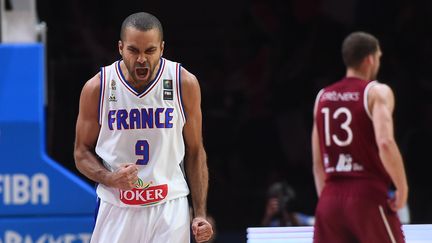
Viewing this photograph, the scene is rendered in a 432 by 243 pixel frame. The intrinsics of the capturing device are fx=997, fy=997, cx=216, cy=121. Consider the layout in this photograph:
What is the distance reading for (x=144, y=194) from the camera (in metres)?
4.66

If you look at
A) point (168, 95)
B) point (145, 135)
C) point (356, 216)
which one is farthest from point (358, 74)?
point (145, 135)

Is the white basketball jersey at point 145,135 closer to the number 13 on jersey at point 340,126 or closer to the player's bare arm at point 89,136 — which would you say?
the player's bare arm at point 89,136

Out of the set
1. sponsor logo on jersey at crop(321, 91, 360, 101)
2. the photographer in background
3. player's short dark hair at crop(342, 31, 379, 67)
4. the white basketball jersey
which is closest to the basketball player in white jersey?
the white basketball jersey

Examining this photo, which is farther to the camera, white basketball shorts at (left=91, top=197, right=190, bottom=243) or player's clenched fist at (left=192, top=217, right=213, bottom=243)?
white basketball shorts at (left=91, top=197, right=190, bottom=243)

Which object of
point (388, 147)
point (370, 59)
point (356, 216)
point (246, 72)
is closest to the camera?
point (388, 147)

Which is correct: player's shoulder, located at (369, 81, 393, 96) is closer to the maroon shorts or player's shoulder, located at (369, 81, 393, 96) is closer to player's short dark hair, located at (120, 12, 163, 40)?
the maroon shorts

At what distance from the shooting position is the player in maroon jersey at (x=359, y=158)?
18.0 ft

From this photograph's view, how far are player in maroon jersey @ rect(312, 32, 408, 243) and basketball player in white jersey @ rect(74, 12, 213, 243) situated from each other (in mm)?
1164

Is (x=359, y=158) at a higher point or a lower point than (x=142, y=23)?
lower

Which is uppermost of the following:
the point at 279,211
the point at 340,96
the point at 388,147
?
the point at 340,96

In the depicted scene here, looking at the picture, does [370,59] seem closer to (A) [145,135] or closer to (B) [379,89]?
(B) [379,89]

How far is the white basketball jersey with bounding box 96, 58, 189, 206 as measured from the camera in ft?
15.3

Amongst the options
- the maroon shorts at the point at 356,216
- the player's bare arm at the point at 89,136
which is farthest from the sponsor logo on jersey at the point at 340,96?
the player's bare arm at the point at 89,136

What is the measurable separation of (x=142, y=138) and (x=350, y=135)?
58.5 inches
